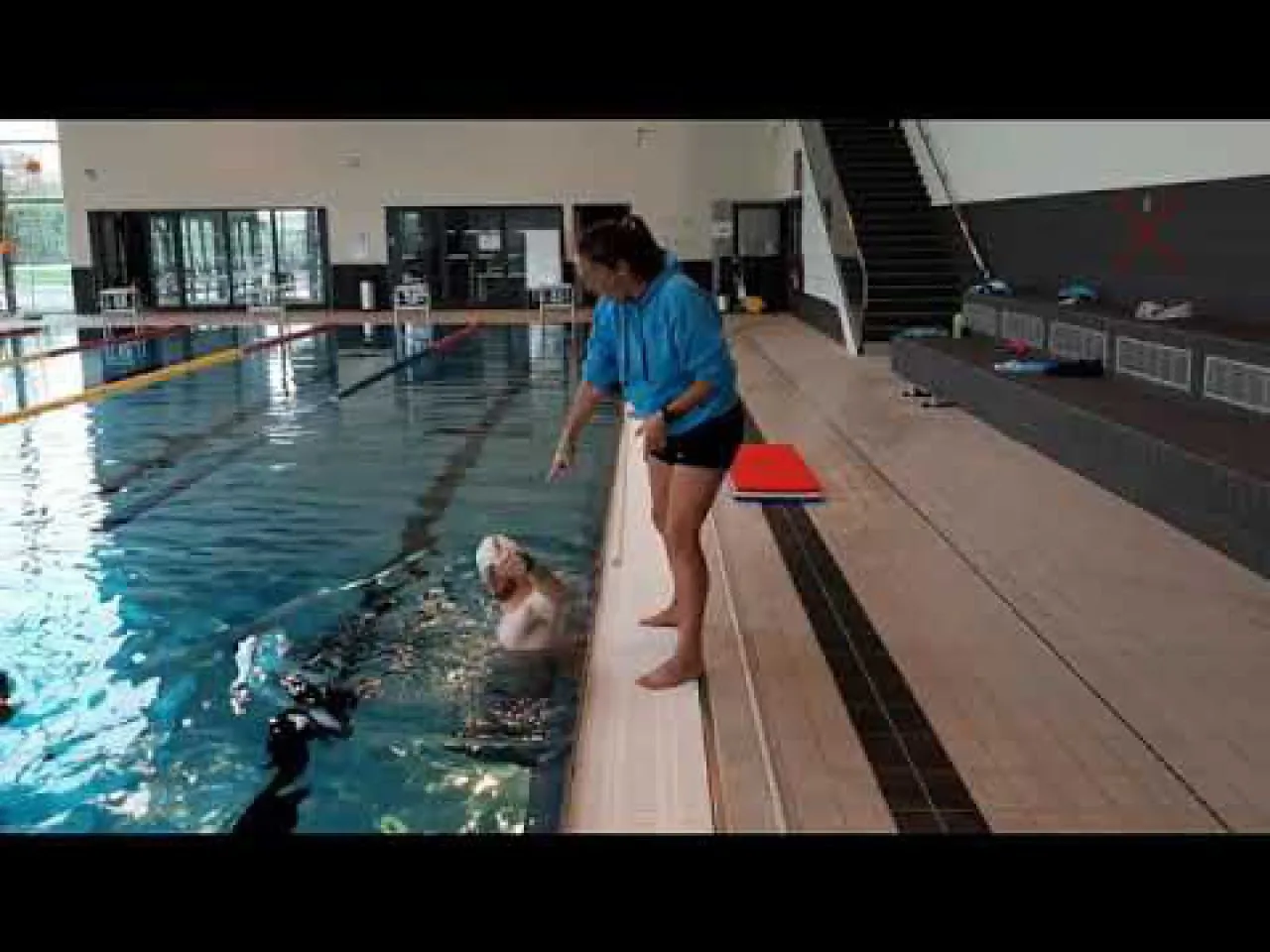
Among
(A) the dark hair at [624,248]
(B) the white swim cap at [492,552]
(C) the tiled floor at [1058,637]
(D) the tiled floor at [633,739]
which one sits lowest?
(D) the tiled floor at [633,739]

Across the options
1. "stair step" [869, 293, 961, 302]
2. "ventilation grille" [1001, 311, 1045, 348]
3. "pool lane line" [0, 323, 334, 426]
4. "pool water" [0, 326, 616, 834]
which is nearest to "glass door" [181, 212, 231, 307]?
"pool lane line" [0, 323, 334, 426]

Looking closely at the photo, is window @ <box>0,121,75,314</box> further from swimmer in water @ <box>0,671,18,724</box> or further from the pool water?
swimmer in water @ <box>0,671,18,724</box>

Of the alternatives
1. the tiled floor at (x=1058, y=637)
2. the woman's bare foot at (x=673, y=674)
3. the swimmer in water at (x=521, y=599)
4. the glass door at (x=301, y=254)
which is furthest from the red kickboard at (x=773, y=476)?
the glass door at (x=301, y=254)

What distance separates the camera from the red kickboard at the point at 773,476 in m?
6.67

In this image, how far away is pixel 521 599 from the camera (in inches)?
184

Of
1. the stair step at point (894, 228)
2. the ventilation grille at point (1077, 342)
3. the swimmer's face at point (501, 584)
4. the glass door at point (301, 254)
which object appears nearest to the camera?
the swimmer's face at point (501, 584)

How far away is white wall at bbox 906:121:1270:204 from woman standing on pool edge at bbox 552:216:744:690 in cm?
475

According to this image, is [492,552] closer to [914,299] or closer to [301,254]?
[914,299]

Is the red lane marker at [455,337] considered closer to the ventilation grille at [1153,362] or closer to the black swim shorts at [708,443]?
the ventilation grille at [1153,362]

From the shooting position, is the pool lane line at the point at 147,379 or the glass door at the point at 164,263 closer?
the pool lane line at the point at 147,379

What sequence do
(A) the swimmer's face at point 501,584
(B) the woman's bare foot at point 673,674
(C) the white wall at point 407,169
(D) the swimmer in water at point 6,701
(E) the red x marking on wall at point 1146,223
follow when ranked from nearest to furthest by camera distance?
(B) the woman's bare foot at point 673,674, (D) the swimmer in water at point 6,701, (A) the swimmer's face at point 501,584, (E) the red x marking on wall at point 1146,223, (C) the white wall at point 407,169

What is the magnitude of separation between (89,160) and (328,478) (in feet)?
61.8

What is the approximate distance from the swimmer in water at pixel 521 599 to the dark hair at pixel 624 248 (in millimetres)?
1462

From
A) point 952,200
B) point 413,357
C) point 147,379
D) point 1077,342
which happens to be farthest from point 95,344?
point 1077,342
